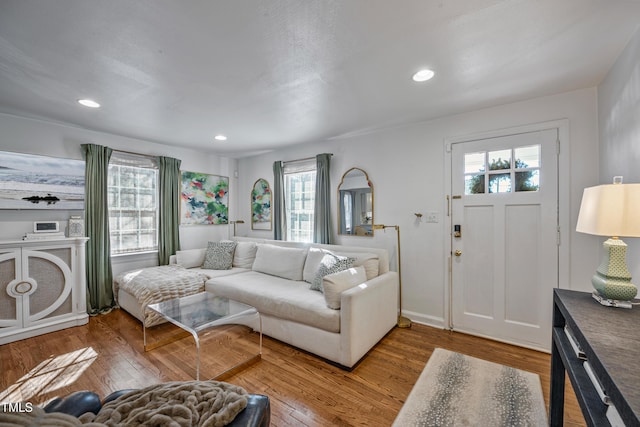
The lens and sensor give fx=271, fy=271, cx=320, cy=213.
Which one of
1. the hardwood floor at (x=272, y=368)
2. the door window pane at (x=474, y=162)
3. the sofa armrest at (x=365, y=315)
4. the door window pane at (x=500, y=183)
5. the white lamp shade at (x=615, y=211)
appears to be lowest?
the hardwood floor at (x=272, y=368)

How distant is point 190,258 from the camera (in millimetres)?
4027

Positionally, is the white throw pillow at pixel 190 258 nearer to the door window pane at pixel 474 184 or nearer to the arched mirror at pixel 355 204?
the arched mirror at pixel 355 204

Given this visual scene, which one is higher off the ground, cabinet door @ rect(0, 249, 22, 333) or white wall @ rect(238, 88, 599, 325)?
white wall @ rect(238, 88, 599, 325)

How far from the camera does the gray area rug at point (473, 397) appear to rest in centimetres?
165

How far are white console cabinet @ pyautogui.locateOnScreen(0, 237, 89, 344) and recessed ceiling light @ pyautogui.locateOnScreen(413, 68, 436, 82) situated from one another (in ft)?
12.6

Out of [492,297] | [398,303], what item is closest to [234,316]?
[398,303]

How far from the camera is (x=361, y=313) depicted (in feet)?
7.59

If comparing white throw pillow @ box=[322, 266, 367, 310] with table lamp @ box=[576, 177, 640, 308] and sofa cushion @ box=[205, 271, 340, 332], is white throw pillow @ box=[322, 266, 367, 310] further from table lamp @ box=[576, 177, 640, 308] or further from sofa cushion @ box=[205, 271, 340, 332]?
table lamp @ box=[576, 177, 640, 308]

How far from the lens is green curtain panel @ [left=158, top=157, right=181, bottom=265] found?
4023 mm

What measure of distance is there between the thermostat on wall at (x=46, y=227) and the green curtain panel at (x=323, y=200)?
3040 millimetres

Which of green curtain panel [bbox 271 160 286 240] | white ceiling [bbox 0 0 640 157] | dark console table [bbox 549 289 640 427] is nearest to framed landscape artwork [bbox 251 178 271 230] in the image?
green curtain panel [bbox 271 160 286 240]

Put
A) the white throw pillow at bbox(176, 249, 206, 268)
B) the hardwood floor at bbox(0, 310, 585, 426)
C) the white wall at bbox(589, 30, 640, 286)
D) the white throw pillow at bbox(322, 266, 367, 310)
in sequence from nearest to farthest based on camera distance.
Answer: the white wall at bbox(589, 30, 640, 286), the hardwood floor at bbox(0, 310, 585, 426), the white throw pillow at bbox(322, 266, 367, 310), the white throw pillow at bbox(176, 249, 206, 268)

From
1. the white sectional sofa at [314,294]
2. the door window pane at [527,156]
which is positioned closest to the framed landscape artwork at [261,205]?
the white sectional sofa at [314,294]

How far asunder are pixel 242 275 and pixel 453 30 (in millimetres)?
3274
